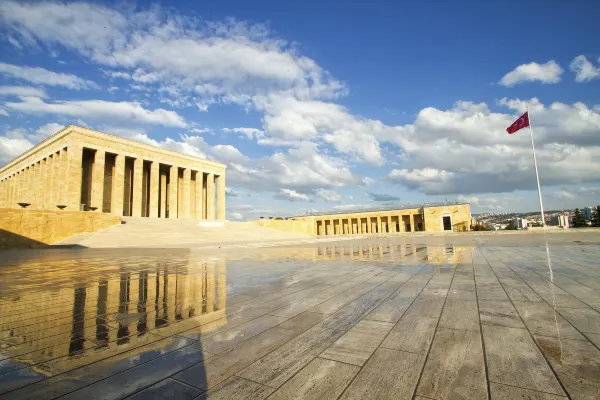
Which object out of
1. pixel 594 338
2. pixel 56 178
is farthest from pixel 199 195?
pixel 594 338

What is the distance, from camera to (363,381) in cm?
214

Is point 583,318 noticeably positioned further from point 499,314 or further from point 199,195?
point 199,195

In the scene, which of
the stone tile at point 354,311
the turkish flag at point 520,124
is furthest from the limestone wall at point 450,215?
the stone tile at point 354,311

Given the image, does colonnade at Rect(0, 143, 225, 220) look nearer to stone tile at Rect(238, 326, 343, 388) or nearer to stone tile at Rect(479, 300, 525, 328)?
stone tile at Rect(238, 326, 343, 388)

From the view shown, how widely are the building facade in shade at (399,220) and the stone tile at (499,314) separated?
53726 millimetres

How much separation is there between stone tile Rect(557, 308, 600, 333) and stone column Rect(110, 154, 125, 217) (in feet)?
145

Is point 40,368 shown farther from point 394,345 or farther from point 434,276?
point 434,276

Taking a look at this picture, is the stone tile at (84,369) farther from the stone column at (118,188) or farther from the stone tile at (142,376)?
the stone column at (118,188)

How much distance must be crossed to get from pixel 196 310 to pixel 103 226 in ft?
91.6

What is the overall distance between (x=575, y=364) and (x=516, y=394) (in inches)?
33.5

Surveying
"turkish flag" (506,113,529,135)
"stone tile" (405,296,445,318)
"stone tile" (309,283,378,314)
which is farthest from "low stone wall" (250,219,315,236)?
"stone tile" (405,296,445,318)

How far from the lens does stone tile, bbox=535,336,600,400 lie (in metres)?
1.99

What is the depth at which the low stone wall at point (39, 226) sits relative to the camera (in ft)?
68.0

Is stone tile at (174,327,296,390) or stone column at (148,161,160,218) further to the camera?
stone column at (148,161,160,218)
